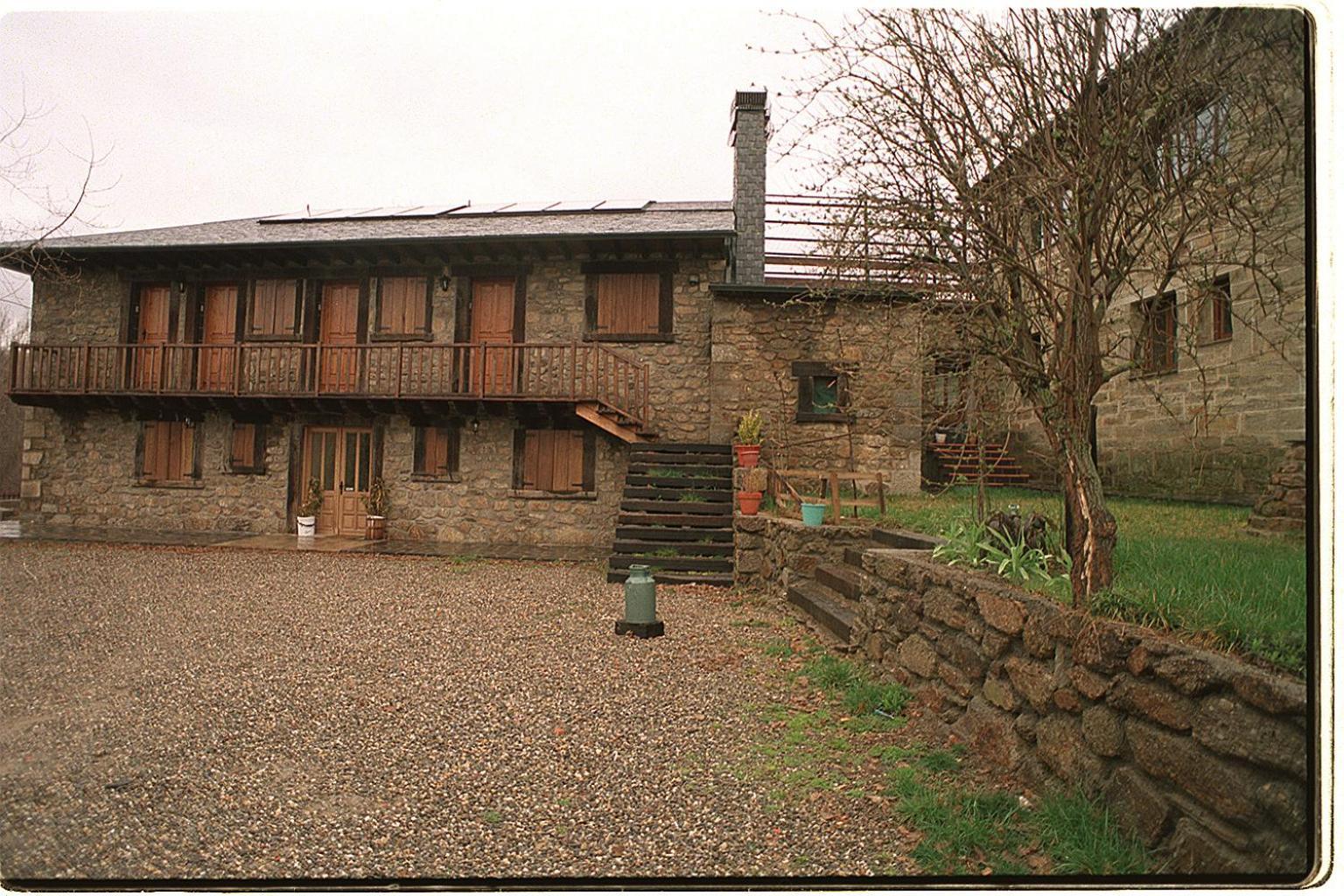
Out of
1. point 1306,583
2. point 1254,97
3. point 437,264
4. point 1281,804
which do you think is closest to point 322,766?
point 1281,804

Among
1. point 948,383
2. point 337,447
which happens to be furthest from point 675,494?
point 337,447

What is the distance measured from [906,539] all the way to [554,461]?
281 inches

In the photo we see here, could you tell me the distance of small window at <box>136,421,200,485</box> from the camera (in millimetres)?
12273

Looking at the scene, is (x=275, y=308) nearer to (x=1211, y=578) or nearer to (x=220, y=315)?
(x=220, y=315)

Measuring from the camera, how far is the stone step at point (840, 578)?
586 centimetres

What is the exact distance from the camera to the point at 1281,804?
5.69 ft

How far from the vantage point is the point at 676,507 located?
9414 millimetres

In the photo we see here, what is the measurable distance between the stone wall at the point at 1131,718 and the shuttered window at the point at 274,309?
38.8 ft

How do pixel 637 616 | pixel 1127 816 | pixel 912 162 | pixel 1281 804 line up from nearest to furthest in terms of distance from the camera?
pixel 1281 804 → pixel 1127 816 → pixel 912 162 → pixel 637 616

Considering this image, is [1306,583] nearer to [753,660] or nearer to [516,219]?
[753,660]

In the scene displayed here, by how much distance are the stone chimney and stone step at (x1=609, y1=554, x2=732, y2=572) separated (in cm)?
569

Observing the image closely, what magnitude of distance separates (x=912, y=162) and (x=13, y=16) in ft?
11.5

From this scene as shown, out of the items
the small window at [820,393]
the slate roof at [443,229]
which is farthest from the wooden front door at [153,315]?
the small window at [820,393]

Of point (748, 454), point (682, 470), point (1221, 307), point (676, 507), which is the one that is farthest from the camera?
point (682, 470)
